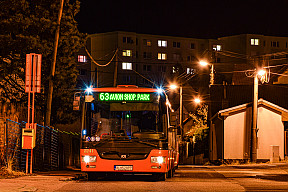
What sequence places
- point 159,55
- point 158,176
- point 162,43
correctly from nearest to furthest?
point 158,176
point 159,55
point 162,43

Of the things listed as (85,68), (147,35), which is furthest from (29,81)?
(147,35)

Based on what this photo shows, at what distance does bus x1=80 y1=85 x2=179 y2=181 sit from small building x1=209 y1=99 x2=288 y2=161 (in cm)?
2581

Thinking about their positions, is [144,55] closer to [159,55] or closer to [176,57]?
[159,55]

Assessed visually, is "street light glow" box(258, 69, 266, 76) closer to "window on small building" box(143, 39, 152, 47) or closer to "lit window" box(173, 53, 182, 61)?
"window on small building" box(143, 39, 152, 47)

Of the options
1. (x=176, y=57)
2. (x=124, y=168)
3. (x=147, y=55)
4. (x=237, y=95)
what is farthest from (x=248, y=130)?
(x=176, y=57)

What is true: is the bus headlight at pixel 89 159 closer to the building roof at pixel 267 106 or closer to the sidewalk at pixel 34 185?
the sidewalk at pixel 34 185

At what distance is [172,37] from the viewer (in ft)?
352

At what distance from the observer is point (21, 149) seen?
21781 mm

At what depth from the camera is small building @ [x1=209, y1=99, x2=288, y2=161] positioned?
143 ft

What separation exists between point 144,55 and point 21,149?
82188mm

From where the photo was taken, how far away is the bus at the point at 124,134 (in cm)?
1805

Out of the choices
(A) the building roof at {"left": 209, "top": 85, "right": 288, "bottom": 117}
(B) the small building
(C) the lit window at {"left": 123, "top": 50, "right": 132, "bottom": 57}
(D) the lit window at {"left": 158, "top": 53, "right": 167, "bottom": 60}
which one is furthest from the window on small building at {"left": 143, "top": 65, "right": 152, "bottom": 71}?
(B) the small building

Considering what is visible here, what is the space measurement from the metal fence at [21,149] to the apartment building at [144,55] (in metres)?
62.5

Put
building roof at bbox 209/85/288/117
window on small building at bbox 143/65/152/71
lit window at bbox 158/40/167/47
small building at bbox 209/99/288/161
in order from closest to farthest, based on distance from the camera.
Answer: small building at bbox 209/99/288/161 → building roof at bbox 209/85/288/117 → window on small building at bbox 143/65/152/71 → lit window at bbox 158/40/167/47
